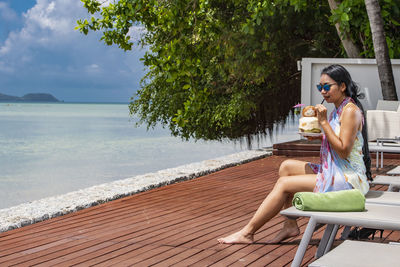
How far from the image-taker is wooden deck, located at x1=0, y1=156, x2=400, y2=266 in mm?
3562

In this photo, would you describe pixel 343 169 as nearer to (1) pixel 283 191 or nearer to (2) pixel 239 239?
(1) pixel 283 191

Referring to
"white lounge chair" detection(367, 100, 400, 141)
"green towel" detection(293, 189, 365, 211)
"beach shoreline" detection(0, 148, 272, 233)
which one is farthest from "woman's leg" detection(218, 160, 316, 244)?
"white lounge chair" detection(367, 100, 400, 141)

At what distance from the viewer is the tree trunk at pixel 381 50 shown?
31.4ft

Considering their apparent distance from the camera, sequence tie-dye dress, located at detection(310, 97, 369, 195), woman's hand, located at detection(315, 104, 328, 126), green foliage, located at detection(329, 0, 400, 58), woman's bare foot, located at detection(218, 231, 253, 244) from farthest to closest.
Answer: green foliage, located at detection(329, 0, 400, 58) < woman's bare foot, located at detection(218, 231, 253, 244) < tie-dye dress, located at detection(310, 97, 369, 195) < woman's hand, located at detection(315, 104, 328, 126)

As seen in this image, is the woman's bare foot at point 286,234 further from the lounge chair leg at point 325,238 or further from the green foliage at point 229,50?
the green foliage at point 229,50

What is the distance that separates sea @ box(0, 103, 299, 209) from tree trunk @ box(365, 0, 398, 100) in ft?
18.2

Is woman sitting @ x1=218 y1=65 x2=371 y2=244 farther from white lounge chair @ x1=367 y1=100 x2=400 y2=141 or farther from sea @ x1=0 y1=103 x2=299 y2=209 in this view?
sea @ x1=0 y1=103 x2=299 y2=209

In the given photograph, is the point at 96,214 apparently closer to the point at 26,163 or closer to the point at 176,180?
the point at 176,180

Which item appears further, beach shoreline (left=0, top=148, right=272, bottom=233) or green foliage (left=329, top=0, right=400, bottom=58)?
green foliage (left=329, top=0, right=400, bottom=58)

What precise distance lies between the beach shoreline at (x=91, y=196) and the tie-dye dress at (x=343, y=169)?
2445 millimetres

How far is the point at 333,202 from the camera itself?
9.37 feet

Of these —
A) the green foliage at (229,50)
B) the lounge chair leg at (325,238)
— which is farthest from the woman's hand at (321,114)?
the green foliage at (229,50)

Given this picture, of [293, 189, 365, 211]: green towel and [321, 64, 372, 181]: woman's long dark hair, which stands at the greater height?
[321, 64, 372, 181]: woman's long dark hair

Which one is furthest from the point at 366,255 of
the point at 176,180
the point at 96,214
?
the point at 176,180
